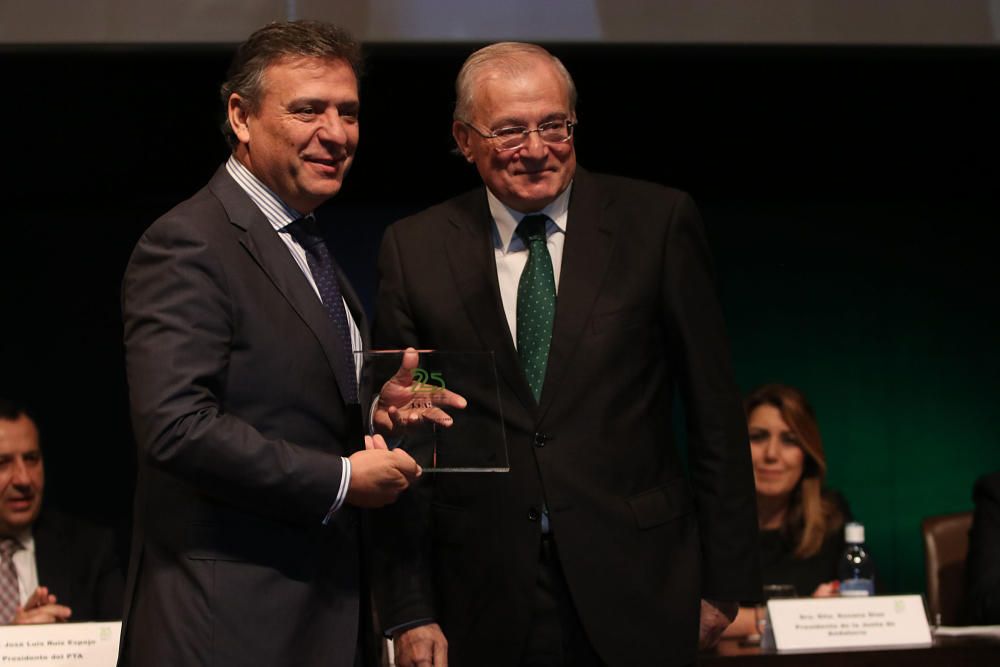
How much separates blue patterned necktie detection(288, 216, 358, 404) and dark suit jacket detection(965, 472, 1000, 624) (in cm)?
218

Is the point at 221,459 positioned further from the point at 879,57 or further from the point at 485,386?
the point at 879,57

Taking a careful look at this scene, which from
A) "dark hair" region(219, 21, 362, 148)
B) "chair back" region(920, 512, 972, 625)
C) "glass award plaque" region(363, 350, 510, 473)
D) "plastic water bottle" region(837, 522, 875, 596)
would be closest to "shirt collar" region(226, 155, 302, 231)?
"dark hair" region(219, 21, 362, 148)

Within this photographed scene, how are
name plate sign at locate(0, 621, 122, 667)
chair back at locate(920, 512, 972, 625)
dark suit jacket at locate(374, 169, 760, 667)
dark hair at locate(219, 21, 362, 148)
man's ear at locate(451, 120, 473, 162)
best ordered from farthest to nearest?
chair back at locate(920, 512, 972, 625) → name plate sign at locate(0, 621, 122, 667) → man's ear at locate(451, 120, 473, 162) → dark suit jacket at locate(374, 169, 760, 667) → dark hair at locate(219, 21, 362, 148)

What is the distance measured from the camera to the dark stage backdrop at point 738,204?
4.29 meters

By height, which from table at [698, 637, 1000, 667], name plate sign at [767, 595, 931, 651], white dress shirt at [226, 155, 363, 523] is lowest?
table at [698, 637, 1000, 667]

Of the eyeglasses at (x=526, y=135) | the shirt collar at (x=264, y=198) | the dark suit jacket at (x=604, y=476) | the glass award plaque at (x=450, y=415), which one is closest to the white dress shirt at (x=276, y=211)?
the shirt collar at (x=264, y=198)

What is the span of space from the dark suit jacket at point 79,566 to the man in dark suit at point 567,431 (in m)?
1.80

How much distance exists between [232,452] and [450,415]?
44 cm

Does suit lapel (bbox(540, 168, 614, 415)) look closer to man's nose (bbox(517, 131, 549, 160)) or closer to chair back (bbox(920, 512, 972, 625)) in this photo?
man's nose (bbox(517, 131, 549, 160))

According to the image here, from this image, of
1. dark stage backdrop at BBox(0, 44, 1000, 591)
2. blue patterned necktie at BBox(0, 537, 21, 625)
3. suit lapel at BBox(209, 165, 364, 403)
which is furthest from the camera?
dark stage backdrop at BBox(0, 44, 1000, 591)

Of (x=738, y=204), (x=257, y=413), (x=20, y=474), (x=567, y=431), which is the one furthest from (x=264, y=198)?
(x=738, y=204)

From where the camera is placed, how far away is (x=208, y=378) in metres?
1.91

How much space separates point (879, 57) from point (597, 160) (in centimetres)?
125

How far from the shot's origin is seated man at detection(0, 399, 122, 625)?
381 centimetres
